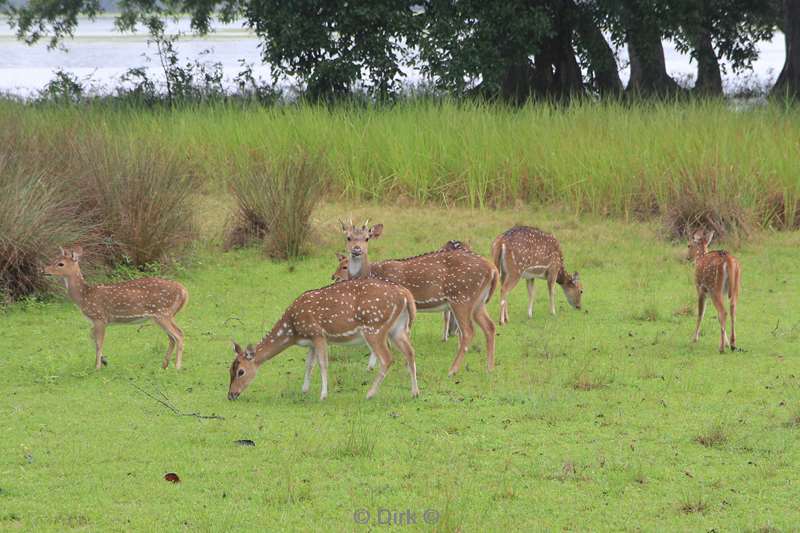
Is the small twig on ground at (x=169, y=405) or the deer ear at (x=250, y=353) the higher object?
the deer ear at (x=250, y=353)

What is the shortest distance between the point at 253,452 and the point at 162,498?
2.73 feet

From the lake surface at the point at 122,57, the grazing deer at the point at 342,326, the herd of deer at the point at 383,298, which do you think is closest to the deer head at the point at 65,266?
the herd of deer at the point at 383,298

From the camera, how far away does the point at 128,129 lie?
16.8 metres

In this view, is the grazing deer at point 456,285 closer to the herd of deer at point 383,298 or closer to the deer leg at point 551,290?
the herd of deer at point 383,298

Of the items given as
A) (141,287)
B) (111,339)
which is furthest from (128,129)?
(141,287)

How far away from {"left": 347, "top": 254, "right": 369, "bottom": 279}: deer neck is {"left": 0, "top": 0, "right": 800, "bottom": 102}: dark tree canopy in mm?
10548

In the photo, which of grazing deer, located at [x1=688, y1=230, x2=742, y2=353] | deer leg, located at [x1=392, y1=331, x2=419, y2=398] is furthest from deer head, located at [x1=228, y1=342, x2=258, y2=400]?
grazing deer, located at [x1=688, y1=230, x2=742, y2=353]

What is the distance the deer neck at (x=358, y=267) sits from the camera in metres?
10.4

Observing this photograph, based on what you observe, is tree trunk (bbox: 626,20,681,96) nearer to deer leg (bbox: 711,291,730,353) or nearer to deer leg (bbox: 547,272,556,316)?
deer leg (bbox: 547,272,556,316)

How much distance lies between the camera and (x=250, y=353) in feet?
28.5

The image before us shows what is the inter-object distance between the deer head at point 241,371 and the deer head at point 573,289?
13.1 ft

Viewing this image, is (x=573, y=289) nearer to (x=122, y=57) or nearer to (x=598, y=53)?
(x=598, y=53)

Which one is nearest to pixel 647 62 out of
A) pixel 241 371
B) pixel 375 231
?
pixel 375 231

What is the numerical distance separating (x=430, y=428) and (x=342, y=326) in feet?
3.23
